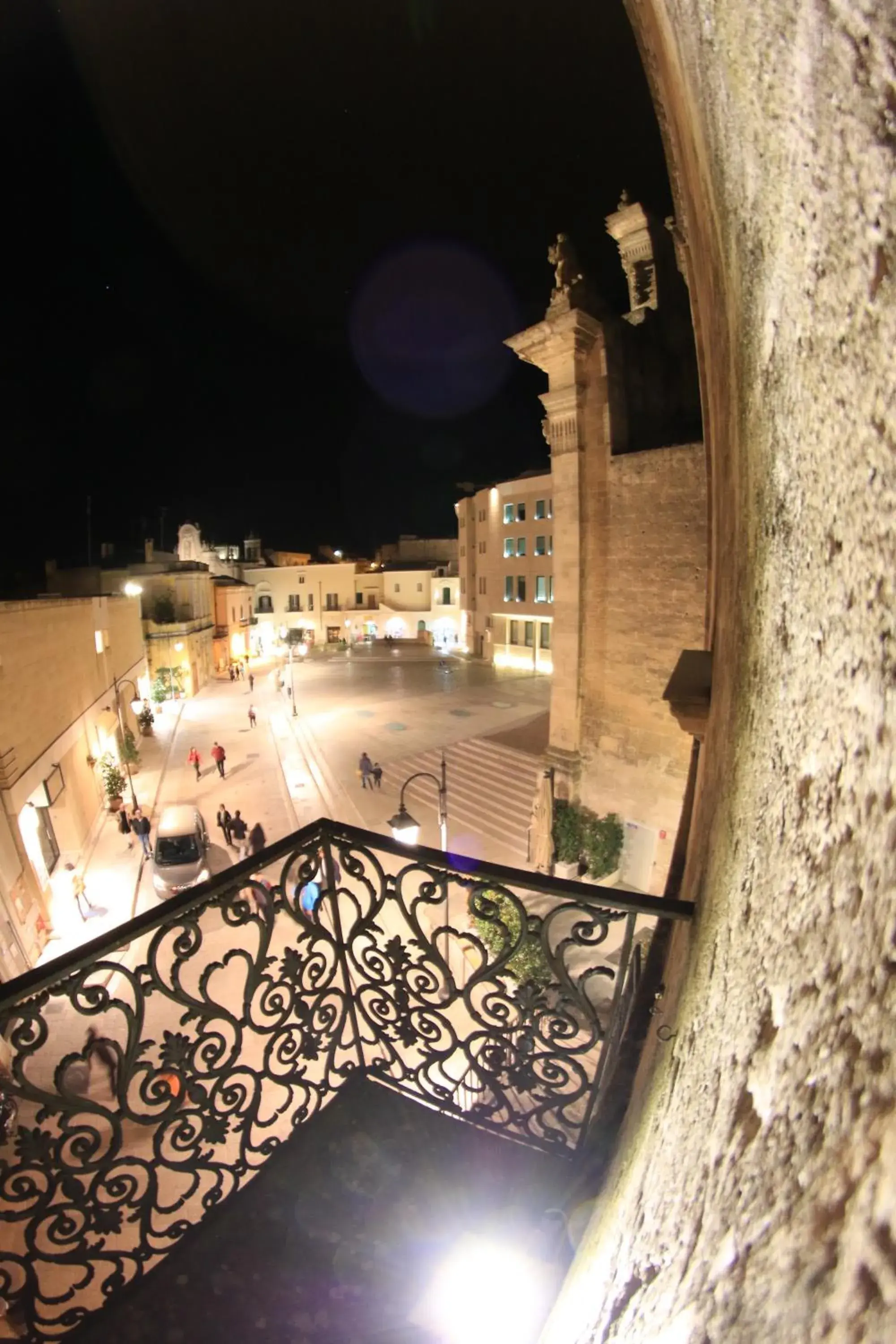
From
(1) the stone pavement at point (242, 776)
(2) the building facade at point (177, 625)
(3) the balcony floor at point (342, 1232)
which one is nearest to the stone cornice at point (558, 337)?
(3) the balcony floor at point (342, 1232)

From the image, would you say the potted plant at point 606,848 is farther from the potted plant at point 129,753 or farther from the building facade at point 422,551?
the building facade at point 422,551

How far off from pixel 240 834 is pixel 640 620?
1033 cm

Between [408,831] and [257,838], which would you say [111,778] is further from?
[408,831]

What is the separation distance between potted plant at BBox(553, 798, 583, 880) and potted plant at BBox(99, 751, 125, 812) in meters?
12.3

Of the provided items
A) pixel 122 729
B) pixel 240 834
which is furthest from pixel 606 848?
pixel 122 729

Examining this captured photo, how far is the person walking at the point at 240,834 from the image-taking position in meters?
13.8

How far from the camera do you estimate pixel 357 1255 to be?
2383 millimetres

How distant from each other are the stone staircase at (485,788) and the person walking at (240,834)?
4317 mm

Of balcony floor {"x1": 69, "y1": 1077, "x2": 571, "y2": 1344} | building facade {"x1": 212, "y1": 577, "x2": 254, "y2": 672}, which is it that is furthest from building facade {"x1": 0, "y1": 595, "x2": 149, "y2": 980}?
building facade {"x1": 212, "y1": 577, "x2": 254, "y2": 672}

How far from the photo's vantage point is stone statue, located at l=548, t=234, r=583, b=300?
9781 mm

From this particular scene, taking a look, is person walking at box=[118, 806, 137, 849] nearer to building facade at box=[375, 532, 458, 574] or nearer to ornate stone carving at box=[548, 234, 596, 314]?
ornate stone carving at box=[548, 234, 596, 314]

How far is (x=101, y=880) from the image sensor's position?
13.2 meters

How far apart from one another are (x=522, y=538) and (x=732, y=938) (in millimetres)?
30634

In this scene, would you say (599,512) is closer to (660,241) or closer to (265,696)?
(660,241)
